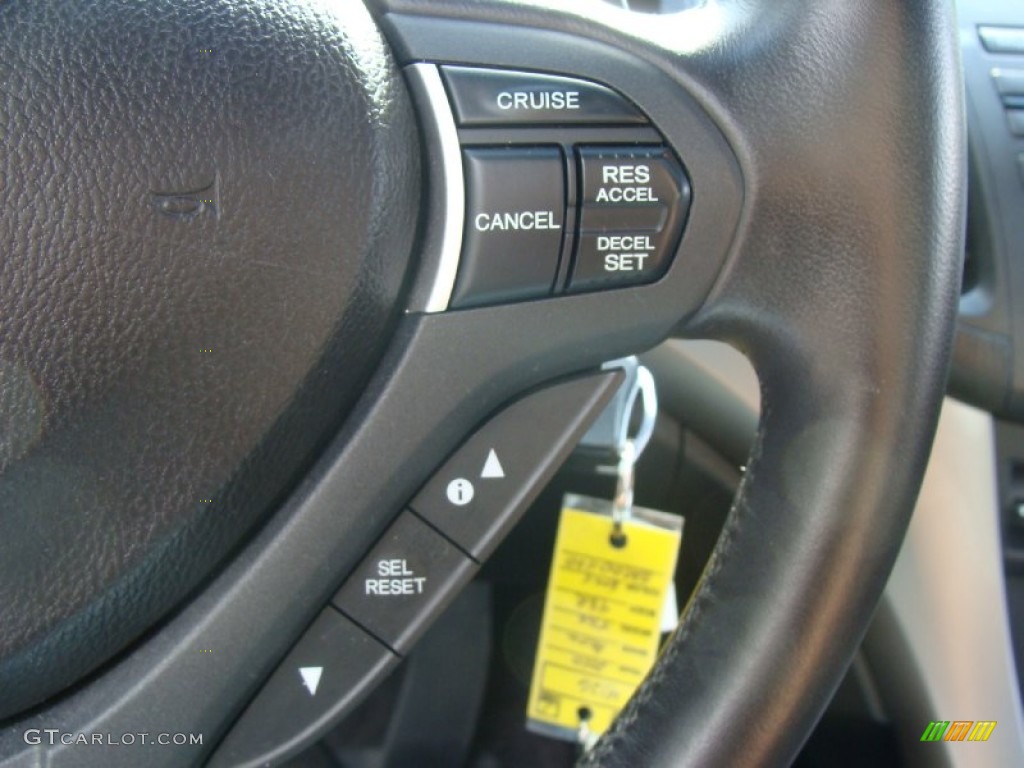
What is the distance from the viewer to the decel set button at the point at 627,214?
0.66 meters

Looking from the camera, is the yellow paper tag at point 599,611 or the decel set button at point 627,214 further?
the yellow paper tag at point 599,611

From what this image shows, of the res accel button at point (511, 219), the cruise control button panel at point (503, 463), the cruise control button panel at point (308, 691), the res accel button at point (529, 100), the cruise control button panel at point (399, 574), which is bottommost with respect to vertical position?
the cruise control button panel at point (308, 691)

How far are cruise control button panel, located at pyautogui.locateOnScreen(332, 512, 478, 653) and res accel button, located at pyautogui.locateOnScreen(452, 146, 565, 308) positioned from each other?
161 mm

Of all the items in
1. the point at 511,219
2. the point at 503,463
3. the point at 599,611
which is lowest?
the point at 599,611

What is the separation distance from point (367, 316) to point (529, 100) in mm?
161

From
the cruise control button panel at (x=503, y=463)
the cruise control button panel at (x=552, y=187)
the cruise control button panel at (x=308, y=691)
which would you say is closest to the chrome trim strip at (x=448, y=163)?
the cruise control button panel at (x=552, y=187)

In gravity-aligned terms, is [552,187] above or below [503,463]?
above

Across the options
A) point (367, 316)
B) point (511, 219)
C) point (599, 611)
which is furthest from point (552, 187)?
point (599, 611)

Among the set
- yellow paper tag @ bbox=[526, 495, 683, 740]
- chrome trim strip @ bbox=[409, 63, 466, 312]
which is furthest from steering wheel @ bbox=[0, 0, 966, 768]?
yellow paper tag @ bbox=[526, 495, 683, 740]

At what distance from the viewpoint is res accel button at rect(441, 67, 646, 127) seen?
657mm

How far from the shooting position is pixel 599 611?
88cm

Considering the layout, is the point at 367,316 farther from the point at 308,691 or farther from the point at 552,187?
the point at 308,691

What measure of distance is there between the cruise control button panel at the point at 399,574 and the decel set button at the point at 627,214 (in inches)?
7.2

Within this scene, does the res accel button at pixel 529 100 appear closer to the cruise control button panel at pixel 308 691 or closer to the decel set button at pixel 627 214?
the decel set button at pixel 627 214
